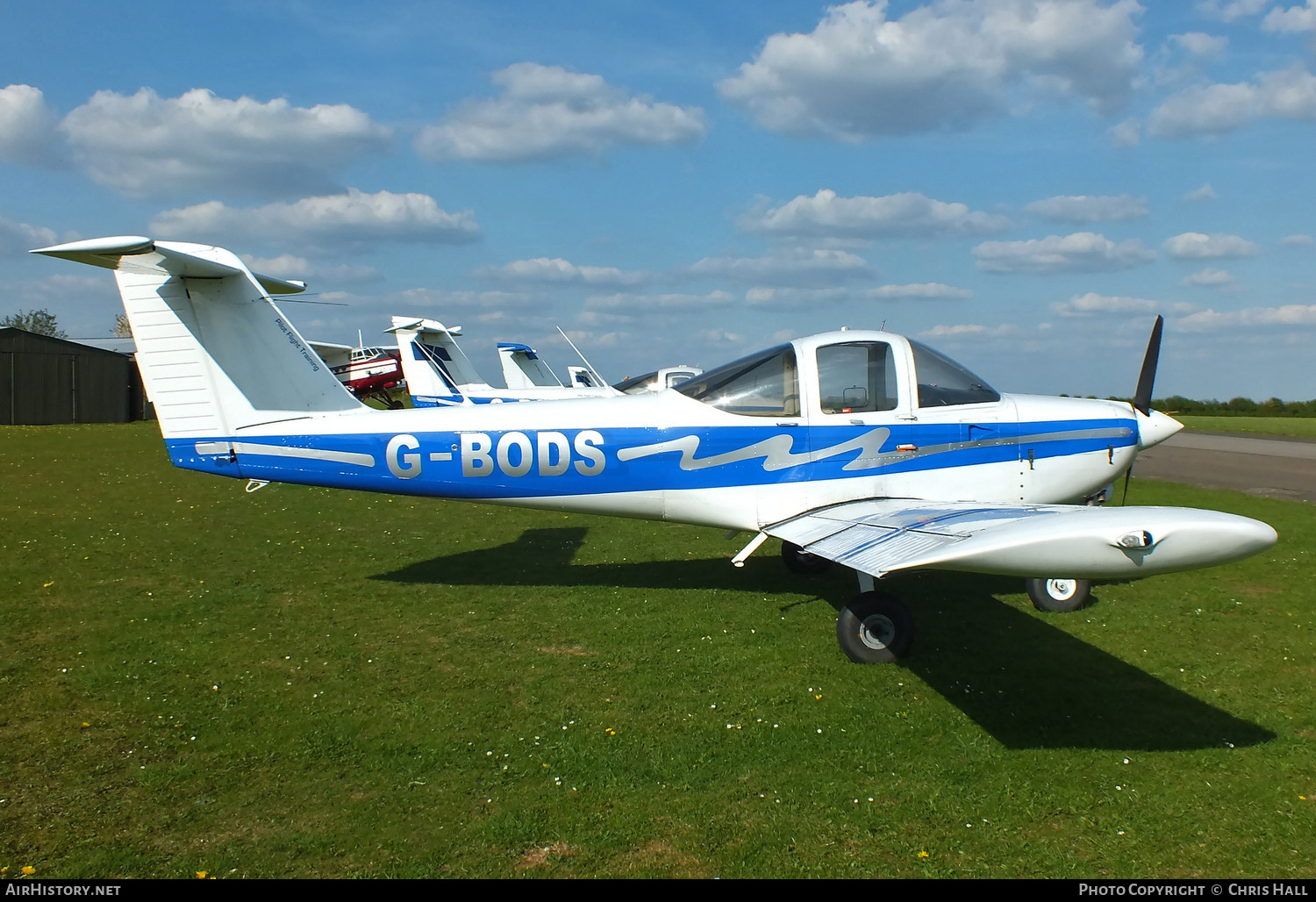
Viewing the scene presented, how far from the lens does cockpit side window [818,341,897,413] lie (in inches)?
251

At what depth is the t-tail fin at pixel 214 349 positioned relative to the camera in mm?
6184

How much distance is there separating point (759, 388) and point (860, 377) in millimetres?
800

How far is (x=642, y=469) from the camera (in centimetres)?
641

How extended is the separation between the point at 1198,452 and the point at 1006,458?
62.6ft

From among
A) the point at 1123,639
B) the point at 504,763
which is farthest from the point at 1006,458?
the point at 504,763

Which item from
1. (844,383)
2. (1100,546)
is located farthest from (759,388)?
(1100,546)

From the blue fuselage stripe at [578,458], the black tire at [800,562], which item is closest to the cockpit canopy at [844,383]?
the blue fuselage stripe at [578,458]

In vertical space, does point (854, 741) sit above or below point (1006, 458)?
below

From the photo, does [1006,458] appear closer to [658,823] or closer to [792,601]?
[792,601]

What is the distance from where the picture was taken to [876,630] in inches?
216

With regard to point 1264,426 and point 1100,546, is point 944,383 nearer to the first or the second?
point 1100,546

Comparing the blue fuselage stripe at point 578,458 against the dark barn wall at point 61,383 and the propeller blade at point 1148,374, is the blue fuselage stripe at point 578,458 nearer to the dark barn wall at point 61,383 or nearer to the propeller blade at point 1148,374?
the propeller blade at point 1148,374

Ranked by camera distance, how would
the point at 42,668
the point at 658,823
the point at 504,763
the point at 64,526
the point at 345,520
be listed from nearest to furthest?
the point at 658,823 < the point at 504,763 < the point at 42,668 < the point at 64,526 < the point at 345,520
